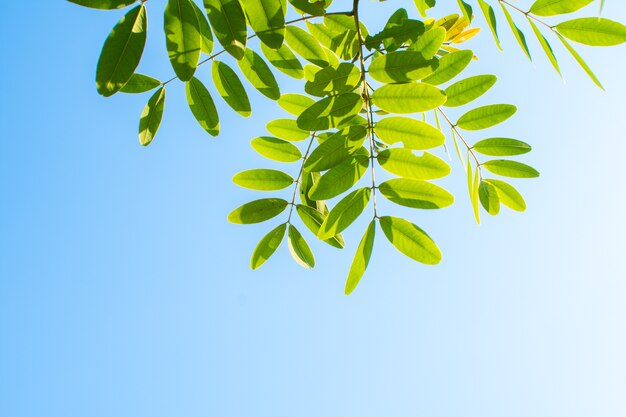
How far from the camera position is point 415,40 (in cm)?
170

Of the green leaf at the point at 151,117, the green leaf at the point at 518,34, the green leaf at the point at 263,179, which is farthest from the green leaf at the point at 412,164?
the green leaf at the point at 151,117

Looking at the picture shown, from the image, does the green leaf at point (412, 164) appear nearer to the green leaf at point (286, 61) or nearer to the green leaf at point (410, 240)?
the green leaf at point (410, 240)

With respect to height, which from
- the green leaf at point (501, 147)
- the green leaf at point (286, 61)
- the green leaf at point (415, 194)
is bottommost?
the green leaf at point (415, 194)

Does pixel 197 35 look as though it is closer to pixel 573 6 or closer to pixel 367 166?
pixel 367 166

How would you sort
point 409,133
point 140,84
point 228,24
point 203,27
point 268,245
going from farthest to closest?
point 268,245, point 140,84, point 409,133, point 203,27, point 228,24

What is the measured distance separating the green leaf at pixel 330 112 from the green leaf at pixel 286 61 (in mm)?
180

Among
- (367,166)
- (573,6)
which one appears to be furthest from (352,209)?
(573,6)

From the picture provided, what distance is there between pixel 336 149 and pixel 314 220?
55cm

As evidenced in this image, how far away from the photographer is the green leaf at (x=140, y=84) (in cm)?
190

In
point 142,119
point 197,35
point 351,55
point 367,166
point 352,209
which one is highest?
point 351,55

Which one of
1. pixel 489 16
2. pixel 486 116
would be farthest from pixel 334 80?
pixel 486 116

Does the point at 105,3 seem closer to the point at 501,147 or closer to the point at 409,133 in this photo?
the point at 409,133

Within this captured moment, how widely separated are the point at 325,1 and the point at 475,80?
63cm

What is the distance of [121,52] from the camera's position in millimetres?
1326
